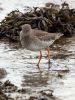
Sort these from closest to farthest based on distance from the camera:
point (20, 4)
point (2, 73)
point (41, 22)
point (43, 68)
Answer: point (2, 73) → point (43, 68) → point (41, 22) → point (20, 4)

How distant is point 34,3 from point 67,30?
486 centimetres

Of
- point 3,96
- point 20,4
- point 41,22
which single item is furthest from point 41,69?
point 20,4

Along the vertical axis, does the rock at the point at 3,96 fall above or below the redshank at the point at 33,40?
below

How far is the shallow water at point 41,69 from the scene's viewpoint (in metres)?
10.00

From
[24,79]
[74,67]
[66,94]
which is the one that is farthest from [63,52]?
[66,94]

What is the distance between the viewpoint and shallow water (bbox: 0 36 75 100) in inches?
394

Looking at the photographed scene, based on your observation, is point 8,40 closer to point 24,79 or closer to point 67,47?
point 67,47

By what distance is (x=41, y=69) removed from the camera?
1141 centimetres

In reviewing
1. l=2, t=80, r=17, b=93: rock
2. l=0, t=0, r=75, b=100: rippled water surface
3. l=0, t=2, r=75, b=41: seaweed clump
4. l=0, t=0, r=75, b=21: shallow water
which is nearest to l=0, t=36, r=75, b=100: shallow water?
l=0, t=0, r=75, b=100: rippled water surface

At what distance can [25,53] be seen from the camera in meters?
12.7

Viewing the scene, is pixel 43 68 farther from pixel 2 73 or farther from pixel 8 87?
pixel 8 87

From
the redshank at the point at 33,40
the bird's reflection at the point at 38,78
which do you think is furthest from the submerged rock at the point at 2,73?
the redshank at the point at 33,40

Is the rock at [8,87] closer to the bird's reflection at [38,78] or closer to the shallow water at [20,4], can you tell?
the bird's reflection at [38,78]

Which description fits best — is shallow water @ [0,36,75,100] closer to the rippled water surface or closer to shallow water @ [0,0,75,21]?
the rippled water surface
